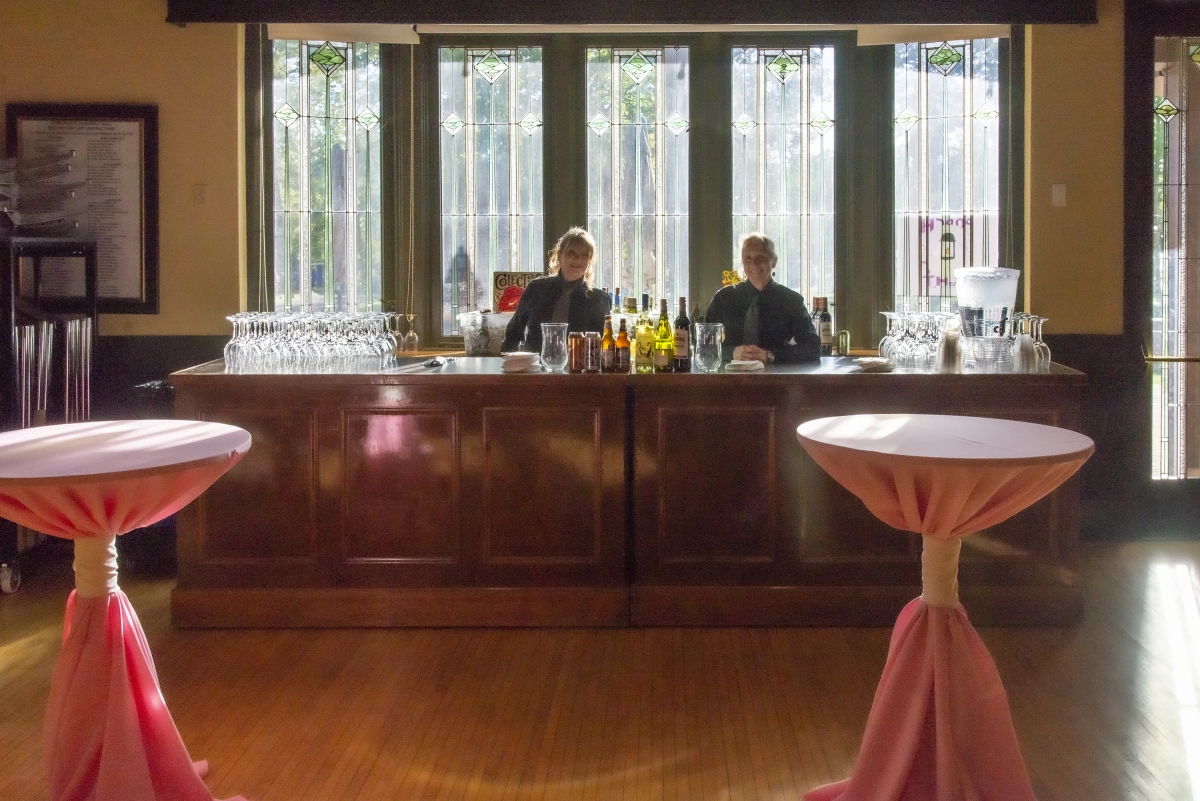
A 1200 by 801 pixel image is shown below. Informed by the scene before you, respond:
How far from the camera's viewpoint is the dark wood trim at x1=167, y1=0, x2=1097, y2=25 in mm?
5262

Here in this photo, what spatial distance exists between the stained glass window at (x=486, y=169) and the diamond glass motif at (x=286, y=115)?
0.78m

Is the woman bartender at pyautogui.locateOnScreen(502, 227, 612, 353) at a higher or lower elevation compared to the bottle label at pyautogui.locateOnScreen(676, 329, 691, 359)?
higher

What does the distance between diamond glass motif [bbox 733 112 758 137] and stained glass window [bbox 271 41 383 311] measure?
1990 millimetres

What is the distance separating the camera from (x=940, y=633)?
2477 mm

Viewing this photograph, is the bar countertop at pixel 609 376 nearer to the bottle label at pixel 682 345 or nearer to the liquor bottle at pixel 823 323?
the bottle label at pixel 682 345

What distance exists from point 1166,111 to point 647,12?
2647mm

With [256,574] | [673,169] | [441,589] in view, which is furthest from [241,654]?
[673,169]

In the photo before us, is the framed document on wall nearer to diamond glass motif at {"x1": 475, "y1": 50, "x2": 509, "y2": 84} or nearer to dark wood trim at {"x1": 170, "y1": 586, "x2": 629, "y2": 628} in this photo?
diamond glass motif at {"x1": 475, "y1": 50, "x2": 509, "y2": 84}

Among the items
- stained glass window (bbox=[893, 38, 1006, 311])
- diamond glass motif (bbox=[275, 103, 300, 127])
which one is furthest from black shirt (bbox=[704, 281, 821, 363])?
diamond glass motif (bbox=[275, 103, 300, 127])

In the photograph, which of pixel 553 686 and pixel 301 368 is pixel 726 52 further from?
pixel 553 686

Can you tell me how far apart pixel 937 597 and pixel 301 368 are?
260cm

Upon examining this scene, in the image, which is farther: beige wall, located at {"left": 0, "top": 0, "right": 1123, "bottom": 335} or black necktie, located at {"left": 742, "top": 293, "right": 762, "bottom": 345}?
beige wall, located at {"left": 0, "top": 0, "right": 1123, "bottom": 335}

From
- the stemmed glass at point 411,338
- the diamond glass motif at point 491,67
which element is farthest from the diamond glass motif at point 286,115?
the stemmed glass at point 411,338

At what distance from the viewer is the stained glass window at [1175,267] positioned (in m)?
5.43
